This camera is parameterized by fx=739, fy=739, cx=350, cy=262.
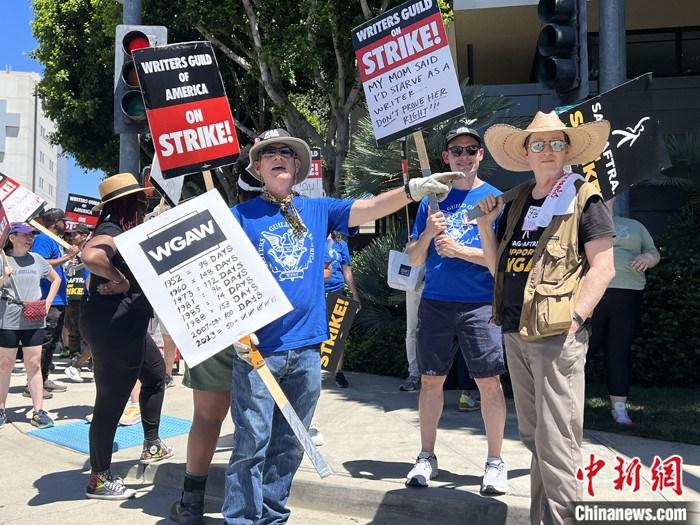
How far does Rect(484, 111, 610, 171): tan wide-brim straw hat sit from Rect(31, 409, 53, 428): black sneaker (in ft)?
16.2

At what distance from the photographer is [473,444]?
5.43 m

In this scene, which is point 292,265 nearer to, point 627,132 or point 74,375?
point 627,132

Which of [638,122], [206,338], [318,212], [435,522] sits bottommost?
[435,522]

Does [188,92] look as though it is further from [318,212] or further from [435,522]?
[435,522]

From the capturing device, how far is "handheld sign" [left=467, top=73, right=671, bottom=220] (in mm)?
4285

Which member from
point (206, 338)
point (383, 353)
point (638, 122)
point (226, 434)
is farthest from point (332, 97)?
point (206, 338)

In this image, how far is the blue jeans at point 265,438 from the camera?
337 centimetres

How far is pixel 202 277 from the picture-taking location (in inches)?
138

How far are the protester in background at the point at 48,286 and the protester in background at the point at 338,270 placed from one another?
3171 millimetres

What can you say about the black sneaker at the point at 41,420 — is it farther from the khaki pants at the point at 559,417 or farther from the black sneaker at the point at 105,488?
the khaki pants at the point at 559,417

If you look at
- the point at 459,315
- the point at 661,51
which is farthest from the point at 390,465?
the point at 661,51

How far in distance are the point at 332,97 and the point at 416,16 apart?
442 inches

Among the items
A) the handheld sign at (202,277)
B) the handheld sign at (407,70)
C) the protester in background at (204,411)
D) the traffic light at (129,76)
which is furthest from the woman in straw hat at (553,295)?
the traffic light at (129,76)

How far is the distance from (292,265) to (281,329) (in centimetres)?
31
